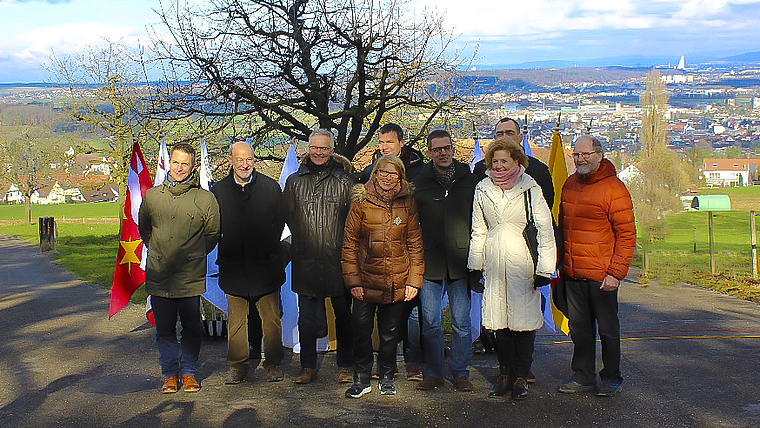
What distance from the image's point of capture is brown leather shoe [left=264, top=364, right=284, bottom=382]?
681cm

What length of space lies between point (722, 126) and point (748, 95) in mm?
26086

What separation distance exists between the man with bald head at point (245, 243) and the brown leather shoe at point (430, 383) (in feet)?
4.20

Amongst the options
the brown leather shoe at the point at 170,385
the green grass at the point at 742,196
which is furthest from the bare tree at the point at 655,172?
the green grass at the point at 742,196

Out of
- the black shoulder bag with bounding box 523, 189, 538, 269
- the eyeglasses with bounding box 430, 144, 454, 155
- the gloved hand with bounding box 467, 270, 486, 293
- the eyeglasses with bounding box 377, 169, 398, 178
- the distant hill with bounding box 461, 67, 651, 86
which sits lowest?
the gloved hand with bounding box 467, 270, 486, 293

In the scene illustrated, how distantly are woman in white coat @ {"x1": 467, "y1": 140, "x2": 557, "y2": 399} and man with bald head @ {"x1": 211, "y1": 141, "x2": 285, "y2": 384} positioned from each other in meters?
1.76

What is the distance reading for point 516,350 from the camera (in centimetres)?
621

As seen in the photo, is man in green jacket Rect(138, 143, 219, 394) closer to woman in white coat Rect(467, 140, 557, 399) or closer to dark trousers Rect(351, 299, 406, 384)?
dark trousers Rect(351, 299, 406, 384)

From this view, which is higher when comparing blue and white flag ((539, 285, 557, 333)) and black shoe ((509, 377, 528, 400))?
blue and white flag ((539, 285, 557, 333))

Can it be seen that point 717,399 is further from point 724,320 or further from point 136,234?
point 136,234

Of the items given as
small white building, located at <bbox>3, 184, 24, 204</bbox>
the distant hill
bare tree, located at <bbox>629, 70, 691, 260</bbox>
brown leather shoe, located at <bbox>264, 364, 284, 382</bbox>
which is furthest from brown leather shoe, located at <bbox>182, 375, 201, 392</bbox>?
small white building, located at <bbox>3, 184, 24, 204</bbox>

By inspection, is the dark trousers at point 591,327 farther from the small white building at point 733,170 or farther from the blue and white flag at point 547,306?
the small white building at point 733,170

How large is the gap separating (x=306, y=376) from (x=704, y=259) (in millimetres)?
17206

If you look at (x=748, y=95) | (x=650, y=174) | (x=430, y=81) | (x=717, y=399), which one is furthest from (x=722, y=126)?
(x=717, y=399)

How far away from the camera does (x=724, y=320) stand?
995 centimetres
